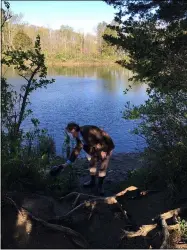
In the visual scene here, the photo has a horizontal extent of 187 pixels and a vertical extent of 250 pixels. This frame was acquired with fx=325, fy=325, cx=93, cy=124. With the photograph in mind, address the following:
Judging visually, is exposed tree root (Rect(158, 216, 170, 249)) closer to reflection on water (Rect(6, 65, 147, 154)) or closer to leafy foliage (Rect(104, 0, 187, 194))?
leafy foliage (Rect(104, 0, 187, 194))

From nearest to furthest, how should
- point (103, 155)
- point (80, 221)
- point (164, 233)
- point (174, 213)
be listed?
point (164, 233) < point (174, 213) < point (80, 221) < point (103, 155)

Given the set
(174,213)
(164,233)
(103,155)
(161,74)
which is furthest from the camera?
(161,74)

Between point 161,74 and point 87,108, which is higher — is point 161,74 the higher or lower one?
the higher one

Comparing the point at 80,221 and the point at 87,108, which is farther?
the point at 87,108

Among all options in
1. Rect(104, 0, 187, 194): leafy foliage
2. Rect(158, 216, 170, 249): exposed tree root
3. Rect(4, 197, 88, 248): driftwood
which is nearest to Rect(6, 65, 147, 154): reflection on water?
Rect(104, 0, 187, 194): leafy foliage

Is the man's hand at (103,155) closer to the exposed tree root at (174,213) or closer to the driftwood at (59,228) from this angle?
the exposed tree root at (174,213)

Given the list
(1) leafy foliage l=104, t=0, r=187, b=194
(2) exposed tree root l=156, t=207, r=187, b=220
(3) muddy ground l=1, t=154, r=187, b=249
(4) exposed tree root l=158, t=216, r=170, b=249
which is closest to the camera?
(4) exposed tree root l=158, t=216, r=170, b=249

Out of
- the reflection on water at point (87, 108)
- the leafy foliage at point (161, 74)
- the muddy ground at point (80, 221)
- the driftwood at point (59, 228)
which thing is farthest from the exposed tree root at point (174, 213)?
the reflection on water at point (87, 108)

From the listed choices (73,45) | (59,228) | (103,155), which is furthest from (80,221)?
(73,45)

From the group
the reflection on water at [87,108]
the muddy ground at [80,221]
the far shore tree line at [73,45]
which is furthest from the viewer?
the far shore tree line at [73,45]

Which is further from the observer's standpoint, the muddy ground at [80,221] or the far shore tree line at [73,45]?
the far shore tree line at [73,45]

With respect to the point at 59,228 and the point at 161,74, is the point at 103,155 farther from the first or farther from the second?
the point at 161,74

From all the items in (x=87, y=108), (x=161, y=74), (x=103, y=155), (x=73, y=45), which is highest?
(x=73, y=45)

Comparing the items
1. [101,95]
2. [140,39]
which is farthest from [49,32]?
[140,39]
